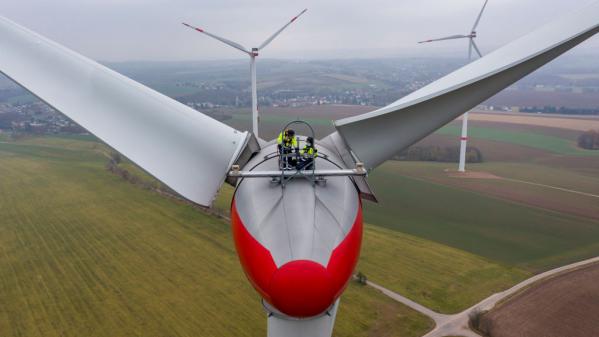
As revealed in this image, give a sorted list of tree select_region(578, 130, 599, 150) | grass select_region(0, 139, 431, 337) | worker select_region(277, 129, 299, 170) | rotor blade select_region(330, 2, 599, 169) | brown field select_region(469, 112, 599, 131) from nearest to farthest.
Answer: rotor blade select_region(330, 2, 599, 169)
worker select_region(277, 129, 299, 170)
grass select_region(0, 139, 431, 337)
tree select_region(578, 130, 599, 150)
brown field select_region(469, 112, 599, 131)

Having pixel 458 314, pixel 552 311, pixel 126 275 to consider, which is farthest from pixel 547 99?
pixel 126 275

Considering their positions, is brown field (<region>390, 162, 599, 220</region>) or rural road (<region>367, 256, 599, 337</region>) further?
brown field (<region>390, 162, 599, 220</region>)

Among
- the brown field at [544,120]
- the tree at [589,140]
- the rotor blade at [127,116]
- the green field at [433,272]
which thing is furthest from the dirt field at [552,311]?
the brown field at [544,120]

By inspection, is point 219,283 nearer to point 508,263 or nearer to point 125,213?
point 125,213

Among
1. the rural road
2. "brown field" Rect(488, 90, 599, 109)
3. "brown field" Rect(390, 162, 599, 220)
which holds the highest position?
"brown field" Rect(488, 90, 599, 109)

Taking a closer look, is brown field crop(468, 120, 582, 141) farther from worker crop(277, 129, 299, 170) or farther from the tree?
worker crop(277, 129, 299, 170)

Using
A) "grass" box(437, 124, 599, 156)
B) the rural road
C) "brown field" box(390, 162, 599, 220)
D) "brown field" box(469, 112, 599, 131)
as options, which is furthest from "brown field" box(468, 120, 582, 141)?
the rural road

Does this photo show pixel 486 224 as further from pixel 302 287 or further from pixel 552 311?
pixel 302 287
